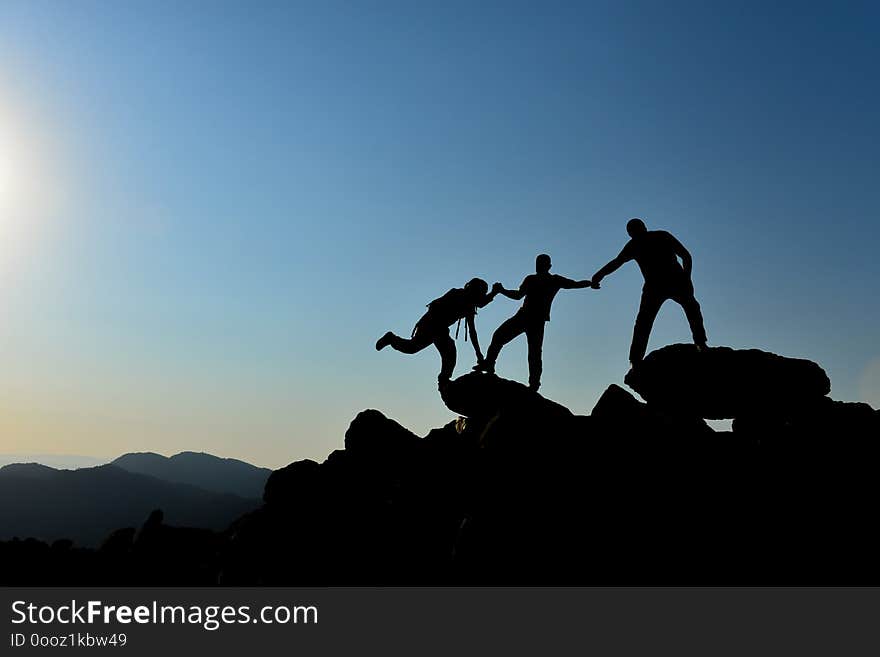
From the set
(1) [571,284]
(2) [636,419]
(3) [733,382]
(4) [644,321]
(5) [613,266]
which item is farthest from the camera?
(1) [571,284]

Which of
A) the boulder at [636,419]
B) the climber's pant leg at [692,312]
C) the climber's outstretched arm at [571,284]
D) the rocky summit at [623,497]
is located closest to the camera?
the rocky summit at [623,497]

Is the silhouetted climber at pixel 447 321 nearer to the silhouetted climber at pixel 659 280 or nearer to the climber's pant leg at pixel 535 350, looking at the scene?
the climber's pant leg at pixel 535 350

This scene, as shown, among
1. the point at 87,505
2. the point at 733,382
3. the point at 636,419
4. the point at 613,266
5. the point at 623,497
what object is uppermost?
the point at 87,505

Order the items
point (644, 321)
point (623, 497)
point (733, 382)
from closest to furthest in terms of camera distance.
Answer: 1. point (623, 497)
2. point (733, 382)
3. point (644, 321)

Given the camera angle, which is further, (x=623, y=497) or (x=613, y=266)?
(x=613, y=266)

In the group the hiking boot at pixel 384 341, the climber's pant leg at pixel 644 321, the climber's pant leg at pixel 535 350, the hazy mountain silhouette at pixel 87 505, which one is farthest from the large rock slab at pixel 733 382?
the hazy mountain silhouette at pixel 87 505

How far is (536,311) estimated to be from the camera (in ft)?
55.7

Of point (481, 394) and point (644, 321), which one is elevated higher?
point (644, 321)

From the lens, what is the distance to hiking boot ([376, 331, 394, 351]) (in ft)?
61.3

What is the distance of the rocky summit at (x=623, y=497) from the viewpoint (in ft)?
36.4

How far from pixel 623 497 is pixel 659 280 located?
17.8 feet

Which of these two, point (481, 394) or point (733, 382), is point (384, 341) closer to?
point (481, 394)

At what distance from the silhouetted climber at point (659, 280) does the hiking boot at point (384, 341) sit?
7039 mm

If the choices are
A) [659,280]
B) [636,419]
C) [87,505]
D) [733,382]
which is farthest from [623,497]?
[87,505]
